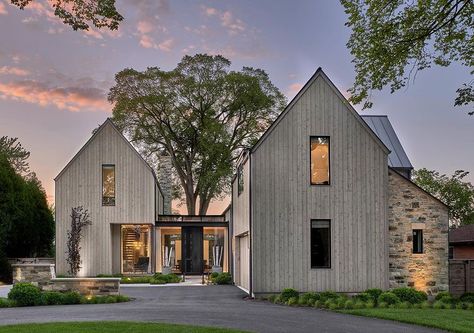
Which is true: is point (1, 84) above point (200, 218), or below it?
above

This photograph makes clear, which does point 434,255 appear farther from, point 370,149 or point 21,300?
point 21,300

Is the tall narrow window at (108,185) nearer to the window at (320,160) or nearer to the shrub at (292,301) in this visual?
the window at (320,160)

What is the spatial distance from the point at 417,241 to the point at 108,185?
16.3m

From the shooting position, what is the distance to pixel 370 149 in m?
20.3

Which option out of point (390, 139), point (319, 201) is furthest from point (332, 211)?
point (390, 139)

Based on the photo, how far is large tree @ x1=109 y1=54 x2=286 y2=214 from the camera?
42.9 m

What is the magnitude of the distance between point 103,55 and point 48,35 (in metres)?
1.93

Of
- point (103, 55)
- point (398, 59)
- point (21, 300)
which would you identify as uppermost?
point (103, 55)

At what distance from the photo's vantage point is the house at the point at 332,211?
64.3ft

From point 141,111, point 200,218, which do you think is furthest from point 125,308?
point 141,111

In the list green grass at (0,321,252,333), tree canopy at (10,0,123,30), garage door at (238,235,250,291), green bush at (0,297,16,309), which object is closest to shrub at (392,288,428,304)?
garage door at (238,235,250,291)

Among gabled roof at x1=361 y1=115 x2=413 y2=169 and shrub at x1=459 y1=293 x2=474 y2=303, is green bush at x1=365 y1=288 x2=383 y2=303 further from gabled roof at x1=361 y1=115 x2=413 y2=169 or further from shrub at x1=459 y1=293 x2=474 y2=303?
gabled roof at x1=361 y1=115 x2=413 y2=169

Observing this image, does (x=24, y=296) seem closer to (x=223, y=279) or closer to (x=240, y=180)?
(x=240, y=180)

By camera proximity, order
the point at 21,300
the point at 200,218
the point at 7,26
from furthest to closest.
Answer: the point at 200,218 < the point at 7,26 < the point at 21,300
